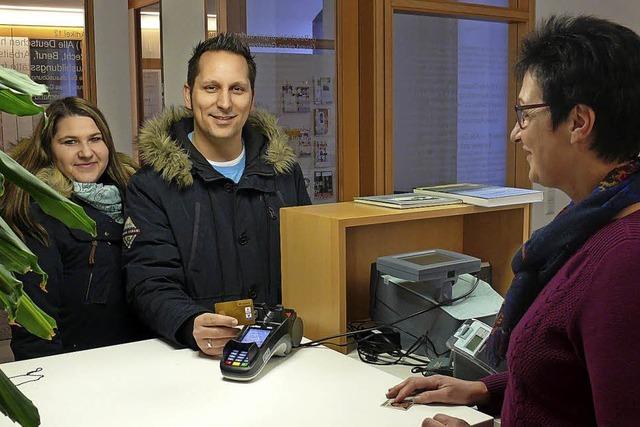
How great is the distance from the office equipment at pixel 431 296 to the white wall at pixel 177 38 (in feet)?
5.41

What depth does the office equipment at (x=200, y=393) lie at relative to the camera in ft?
4.09

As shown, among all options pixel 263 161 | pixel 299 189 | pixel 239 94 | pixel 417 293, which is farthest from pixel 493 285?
pixel 239 94

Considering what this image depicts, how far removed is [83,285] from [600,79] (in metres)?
1.48

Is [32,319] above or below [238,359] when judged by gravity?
above

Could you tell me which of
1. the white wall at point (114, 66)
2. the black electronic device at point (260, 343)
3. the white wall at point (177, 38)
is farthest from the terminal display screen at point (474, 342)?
the white wall at point (114, 66)

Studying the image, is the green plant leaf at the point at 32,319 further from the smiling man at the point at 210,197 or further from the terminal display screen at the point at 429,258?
the terminal display screen at the point at 429,258

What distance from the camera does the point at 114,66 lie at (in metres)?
3.69

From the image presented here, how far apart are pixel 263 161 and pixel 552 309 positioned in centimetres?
116

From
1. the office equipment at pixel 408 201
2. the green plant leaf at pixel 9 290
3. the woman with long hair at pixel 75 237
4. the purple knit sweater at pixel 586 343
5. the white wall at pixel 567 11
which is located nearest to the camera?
the green plant leaf at pixel 9 290

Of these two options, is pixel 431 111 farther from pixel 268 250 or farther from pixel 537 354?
pixel 537 354

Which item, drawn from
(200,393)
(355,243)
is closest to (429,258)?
(355,243)

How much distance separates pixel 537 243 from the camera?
1.06 meters

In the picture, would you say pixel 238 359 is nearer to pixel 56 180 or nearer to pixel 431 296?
pixel 431 296

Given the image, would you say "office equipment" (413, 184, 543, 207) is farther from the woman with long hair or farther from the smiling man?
the woman with long hair
